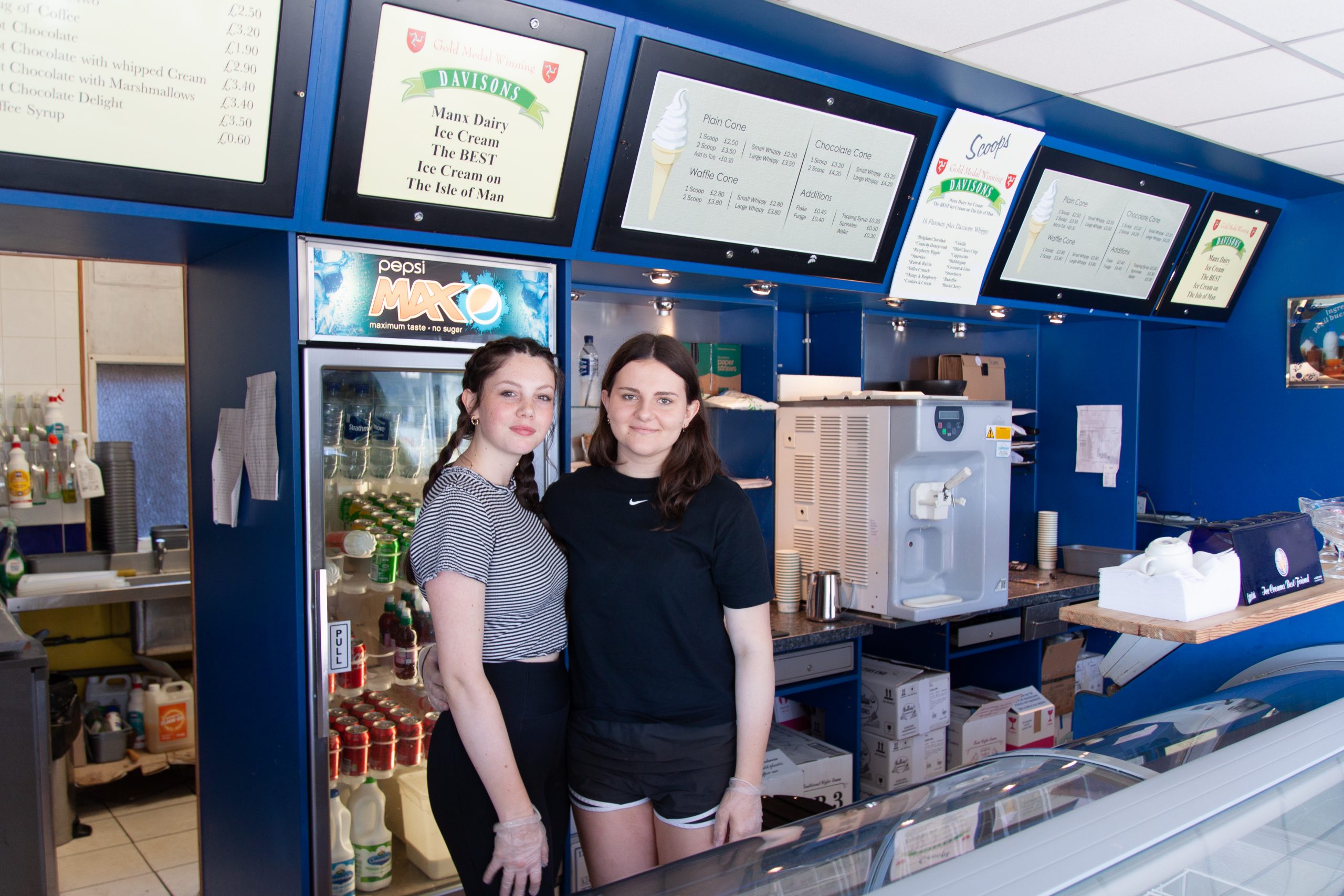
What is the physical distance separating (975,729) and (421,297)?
299 cm

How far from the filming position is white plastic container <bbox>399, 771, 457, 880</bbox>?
2.69m

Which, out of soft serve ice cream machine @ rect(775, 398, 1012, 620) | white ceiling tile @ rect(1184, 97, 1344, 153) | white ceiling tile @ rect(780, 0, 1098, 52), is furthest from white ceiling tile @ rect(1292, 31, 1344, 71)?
soft serve ice cream machine @ rect(775, 398, 1012, 620)

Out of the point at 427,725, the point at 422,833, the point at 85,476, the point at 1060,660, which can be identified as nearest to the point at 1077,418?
the point at 1060,660

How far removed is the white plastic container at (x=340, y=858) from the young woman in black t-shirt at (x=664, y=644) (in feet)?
3.36

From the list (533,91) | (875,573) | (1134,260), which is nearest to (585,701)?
(533,91)

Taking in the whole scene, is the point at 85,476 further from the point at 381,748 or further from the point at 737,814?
the point at 737,814

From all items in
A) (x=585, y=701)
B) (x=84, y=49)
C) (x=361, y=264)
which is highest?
(x=84, y=49)

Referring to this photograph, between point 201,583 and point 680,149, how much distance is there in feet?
6.59

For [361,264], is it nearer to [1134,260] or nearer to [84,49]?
[84,49]

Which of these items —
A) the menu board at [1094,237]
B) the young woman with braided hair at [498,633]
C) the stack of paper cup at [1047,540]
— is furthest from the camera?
the stack of paper cup at [1047,540]

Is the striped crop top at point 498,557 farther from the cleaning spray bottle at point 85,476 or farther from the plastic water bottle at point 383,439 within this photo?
the cleaning spray bottle at point 85,476

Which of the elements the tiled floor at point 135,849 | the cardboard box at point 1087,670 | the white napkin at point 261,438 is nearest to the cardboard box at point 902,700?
the cardboard box at point 1087,670

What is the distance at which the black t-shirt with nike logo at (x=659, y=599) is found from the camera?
5.85 ft

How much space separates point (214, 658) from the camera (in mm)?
2844
